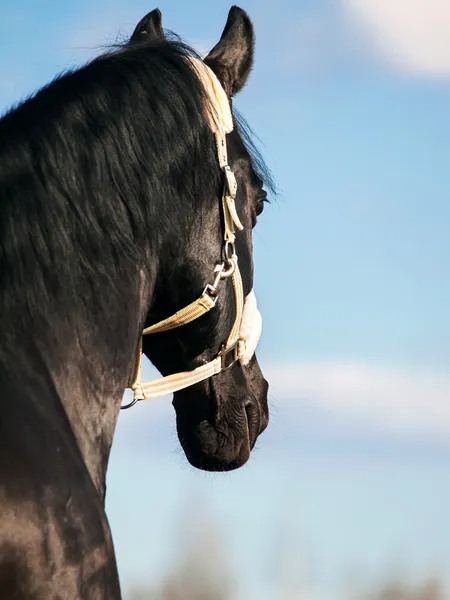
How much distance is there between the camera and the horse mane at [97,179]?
3611mm

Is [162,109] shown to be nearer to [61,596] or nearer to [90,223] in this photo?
[90,223]

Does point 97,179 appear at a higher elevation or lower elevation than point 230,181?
higher

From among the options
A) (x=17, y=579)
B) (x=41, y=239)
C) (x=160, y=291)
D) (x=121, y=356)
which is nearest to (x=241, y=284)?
(x=160, y=291)

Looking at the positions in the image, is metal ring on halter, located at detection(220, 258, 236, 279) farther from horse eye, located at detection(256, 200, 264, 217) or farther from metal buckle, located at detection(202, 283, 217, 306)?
horse eye, located at detection(256, 200, 264, 217)

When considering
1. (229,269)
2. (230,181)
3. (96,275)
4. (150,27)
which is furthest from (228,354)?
(150,27)

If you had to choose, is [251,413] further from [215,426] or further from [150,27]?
[150,27]

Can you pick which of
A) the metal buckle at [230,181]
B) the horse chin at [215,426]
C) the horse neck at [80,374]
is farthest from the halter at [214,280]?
the horse neck at [80,374]

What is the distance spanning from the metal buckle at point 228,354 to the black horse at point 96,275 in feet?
0.18

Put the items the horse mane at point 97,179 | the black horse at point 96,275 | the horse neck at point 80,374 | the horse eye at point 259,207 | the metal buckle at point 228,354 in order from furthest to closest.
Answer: the horse eye at point 259,207
the metal buckle at point 228,354
the horse mane at point 97,179
the horse neck at point 80,374
the black horse at point 96,275

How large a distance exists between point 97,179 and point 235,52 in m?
1.22

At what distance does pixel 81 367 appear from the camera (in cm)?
372

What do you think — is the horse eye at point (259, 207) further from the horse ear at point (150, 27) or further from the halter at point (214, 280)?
the horse ear at point (150, 27)

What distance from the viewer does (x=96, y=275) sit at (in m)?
3.78

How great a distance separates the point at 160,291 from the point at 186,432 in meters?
0.81
